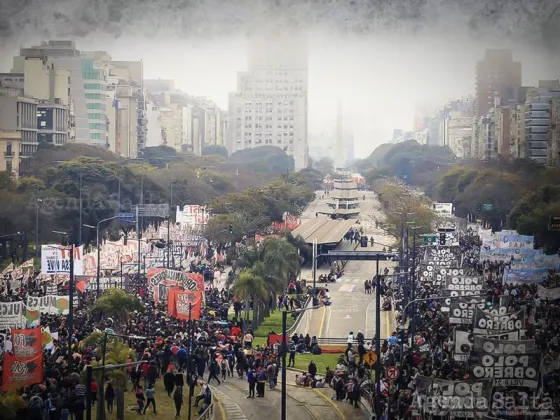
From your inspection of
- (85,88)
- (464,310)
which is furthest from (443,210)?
(85,88)

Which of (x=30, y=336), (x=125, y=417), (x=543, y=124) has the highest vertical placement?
(x=543, y=124)

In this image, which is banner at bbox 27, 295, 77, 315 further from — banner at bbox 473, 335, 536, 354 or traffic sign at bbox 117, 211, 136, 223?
traffic sign at bbox 117, 211, 136, 223

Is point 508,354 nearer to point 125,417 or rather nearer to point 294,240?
point 125,417

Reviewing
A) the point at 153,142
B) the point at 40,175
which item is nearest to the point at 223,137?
the point at 153,142

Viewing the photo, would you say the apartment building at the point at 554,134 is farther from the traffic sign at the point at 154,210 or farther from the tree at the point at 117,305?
the tree at the point at 117,305

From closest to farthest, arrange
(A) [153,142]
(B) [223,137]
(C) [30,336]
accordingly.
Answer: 1. (C) [30,336]
2. (A) [153,142]
3. (B) [223,137]

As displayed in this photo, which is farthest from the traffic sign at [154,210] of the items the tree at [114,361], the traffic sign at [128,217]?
the tree at [114,361]
